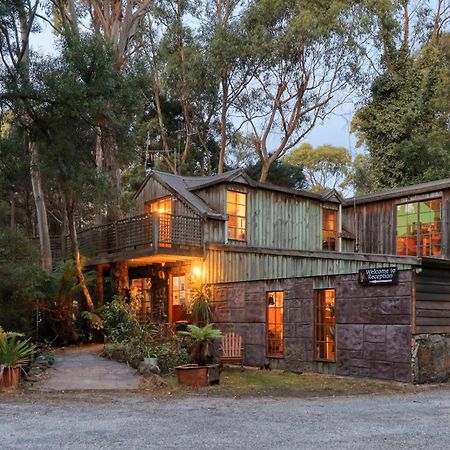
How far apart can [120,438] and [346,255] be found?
11815 mm

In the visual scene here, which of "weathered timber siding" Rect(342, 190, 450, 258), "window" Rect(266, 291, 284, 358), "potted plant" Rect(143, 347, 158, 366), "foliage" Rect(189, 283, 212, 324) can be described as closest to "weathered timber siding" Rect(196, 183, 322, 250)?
"weathered timber siding" Rect(342, 190, 450, 258)

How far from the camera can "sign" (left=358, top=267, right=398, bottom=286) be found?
11.9 m

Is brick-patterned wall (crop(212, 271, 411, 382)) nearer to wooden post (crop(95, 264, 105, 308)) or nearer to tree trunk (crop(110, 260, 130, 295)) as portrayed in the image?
tree trunk (crop(110, 260, 130, 295))

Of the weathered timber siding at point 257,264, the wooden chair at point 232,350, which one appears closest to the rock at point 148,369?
the wooden chair at point 232,350

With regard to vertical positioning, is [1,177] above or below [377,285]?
above

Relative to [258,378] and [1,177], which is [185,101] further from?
[258,378]

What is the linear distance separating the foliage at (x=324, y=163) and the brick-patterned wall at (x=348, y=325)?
36.5 metres

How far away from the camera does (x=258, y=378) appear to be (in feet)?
42.5

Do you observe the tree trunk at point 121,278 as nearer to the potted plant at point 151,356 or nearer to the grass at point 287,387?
the potted plant at point 151,356

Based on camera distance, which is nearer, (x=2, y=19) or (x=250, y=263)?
(x=2, y=19)

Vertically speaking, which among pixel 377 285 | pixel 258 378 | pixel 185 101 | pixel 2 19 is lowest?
pixel 258 378

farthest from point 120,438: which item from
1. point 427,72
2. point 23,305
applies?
point 427,72

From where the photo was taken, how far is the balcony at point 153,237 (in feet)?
58.3

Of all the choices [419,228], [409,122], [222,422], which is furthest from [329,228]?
[222,422]
